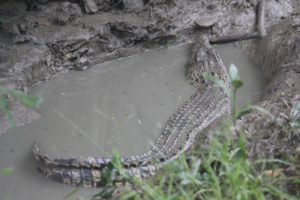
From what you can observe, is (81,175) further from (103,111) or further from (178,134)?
(103,111)

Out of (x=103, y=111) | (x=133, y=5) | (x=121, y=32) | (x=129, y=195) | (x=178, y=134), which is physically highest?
(x=129, y=195)

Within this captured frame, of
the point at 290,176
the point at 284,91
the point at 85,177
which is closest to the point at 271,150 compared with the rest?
the point at 290,176

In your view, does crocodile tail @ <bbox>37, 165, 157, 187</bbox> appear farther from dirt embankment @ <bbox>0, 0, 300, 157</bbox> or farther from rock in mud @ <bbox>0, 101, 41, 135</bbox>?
dirt embankment @ <bbox>0, 0, 300, 157</bbox>

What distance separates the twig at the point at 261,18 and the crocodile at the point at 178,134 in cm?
90

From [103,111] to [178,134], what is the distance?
3.97ft

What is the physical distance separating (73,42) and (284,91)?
299cm

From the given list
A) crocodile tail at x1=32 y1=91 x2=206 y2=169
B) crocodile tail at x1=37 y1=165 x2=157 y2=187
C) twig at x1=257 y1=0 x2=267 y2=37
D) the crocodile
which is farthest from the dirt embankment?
crocodile tail at x1=37 y1=165 x2=157 y2=187

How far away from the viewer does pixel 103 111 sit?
558 centimetres

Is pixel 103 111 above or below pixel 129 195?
below

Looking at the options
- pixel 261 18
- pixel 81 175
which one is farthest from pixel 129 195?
A: pixel 261 18

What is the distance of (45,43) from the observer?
6473 millimetres

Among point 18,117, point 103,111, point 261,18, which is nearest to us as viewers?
point 18,117

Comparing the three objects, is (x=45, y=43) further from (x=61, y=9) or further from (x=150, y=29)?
(x=150, y=29)

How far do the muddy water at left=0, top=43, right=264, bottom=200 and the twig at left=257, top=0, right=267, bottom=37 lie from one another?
22.9 inches
